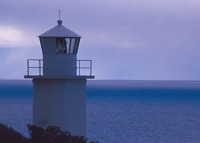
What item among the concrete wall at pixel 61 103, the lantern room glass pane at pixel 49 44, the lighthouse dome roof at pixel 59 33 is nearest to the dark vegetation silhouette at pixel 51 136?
the concrete wall at pixel 61 103

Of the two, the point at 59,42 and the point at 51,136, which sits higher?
the point at 59,42

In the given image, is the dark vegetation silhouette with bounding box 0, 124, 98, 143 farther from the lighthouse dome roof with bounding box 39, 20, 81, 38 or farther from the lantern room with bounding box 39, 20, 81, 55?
the lighthouse dome roof with bounding box 39, 20, 81, 38

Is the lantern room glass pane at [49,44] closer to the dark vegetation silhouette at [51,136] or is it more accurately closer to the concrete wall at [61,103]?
the concrete wall at [61,103]

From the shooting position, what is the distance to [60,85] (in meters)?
17.8

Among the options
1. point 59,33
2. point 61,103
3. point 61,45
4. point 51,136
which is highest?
point 59,33

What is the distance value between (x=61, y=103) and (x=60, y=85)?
1.77 ft

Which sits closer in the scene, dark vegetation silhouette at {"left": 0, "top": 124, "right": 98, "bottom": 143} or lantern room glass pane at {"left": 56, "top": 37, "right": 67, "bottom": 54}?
dark vegetation silhouette at {"left": 0, "top": 124, "right": 98, "bottom": 143}

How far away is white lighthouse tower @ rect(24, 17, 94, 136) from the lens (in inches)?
699

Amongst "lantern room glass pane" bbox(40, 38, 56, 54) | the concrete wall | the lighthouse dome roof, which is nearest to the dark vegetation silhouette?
the concrete wall

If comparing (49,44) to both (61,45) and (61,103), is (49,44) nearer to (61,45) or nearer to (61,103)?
(61,45)

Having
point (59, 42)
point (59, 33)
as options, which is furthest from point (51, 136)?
point (59, 33)

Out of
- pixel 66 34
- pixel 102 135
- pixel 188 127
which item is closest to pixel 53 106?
pixel 66 34

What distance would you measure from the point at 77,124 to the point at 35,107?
1.38 meters

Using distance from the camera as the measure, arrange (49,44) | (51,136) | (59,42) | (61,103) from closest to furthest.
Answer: (51,136) → (61,103) → (49,44) → (59,42)
